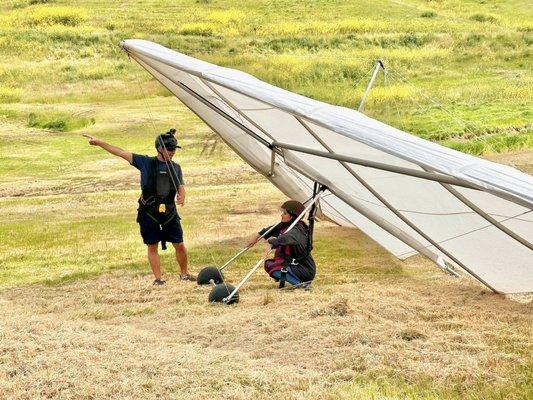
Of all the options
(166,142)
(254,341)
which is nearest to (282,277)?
(166,142)

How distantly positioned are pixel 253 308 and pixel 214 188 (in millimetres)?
10417

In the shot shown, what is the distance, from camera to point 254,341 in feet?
25.9

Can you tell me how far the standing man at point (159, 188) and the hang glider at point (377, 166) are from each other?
2.59 feet

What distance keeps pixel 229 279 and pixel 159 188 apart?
1507mm

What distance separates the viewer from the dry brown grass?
685 centimetres

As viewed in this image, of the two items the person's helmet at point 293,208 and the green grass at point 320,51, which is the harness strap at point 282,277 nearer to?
the person's helmet at point 293,208

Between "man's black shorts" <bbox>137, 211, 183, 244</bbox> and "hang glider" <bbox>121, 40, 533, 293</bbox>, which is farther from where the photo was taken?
"man's black shorts" <bbox>137, 211, 183, 244</bbox>

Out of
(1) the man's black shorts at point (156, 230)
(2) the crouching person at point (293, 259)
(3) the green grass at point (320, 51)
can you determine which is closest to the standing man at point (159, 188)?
(1) the man's black shorts at point (156, 230)

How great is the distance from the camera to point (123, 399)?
21.6 feet

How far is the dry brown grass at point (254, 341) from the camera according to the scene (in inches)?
270

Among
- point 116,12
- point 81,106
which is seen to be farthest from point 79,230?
point 116,12

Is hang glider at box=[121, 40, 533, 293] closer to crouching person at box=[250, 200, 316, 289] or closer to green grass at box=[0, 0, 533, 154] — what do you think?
crouching person at box=[250, 200, 316, 289]

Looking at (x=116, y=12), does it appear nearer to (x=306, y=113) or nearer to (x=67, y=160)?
(x=67, y=160)

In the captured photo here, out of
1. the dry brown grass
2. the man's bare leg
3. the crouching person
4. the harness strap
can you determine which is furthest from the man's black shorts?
the harness strap
